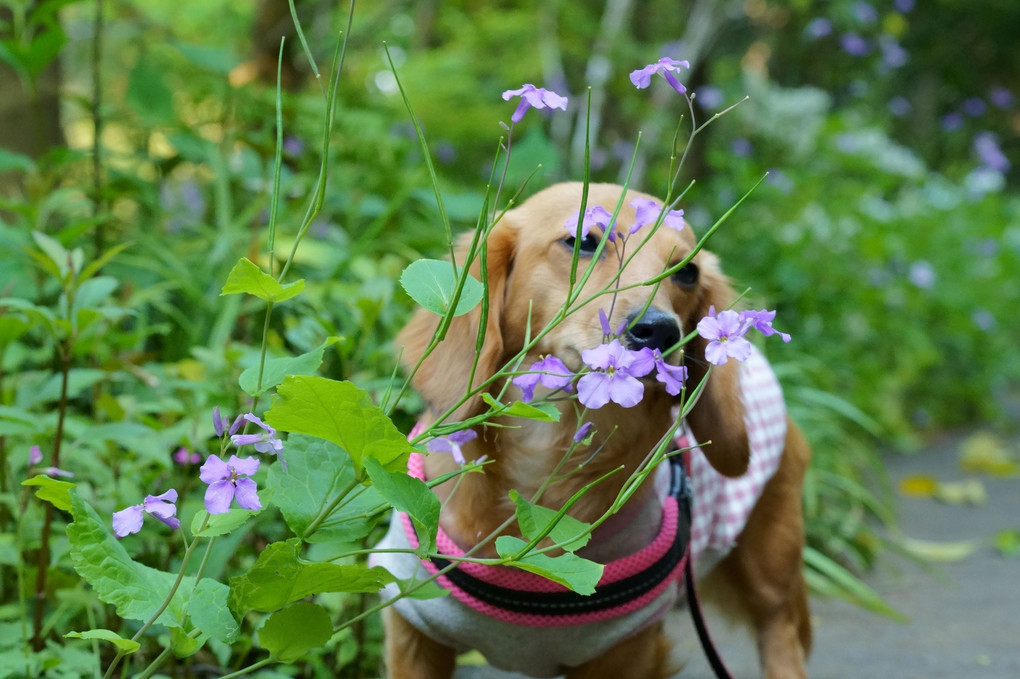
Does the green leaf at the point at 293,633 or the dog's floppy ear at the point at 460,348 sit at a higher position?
the green leaf at the point at 293,633

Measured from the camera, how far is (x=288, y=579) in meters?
1.05

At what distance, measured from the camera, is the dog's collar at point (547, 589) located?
1637 mm

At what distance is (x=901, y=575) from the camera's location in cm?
345

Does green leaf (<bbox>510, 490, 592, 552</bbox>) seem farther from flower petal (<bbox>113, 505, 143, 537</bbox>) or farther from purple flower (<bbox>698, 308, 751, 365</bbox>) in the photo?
flower petal (<bbox>113, 505, 143, 537</bbox>)

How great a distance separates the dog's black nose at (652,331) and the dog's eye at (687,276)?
385 mm

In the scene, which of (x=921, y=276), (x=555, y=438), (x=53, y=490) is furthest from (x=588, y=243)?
(x=921, y=276)

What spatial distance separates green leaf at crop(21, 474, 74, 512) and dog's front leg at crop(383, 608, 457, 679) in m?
0.84

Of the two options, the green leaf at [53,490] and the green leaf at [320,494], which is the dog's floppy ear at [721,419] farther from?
the green leaf at [53,490]

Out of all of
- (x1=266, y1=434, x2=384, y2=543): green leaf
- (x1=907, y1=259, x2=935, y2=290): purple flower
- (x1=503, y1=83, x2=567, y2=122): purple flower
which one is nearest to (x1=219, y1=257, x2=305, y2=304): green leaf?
(x1=266, y1=434, x2=384, y2=543): green leaf

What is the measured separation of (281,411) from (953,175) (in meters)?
10.5

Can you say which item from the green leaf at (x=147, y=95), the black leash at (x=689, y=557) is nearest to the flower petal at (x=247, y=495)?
the black leash at (x=689, y=557)

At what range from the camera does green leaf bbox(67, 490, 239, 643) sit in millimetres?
1022

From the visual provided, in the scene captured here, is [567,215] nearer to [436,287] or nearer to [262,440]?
[436,287]

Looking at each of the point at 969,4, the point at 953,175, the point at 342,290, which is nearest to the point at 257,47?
the point at 342,290
